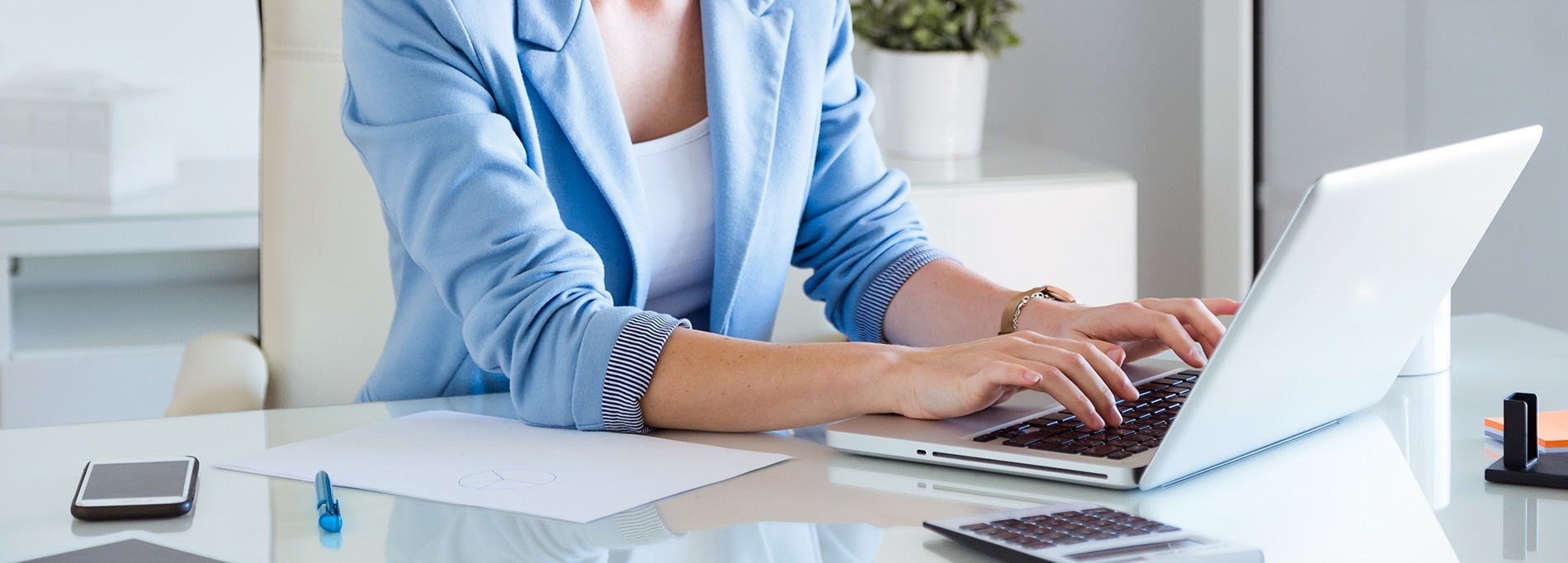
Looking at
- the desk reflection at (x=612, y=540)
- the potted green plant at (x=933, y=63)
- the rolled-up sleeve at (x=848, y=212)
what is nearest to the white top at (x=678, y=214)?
the rolled-up sleeve at (x=848, y=212)

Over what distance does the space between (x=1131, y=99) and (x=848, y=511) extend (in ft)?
6.39

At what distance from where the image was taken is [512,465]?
86cm

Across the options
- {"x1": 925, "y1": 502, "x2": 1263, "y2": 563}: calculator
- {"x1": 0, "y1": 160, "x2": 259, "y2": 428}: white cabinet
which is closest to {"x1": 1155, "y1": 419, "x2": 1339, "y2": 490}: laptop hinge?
{"x1": 925, "y1": 502, "x2": 1263, "y2": 563}: calculator

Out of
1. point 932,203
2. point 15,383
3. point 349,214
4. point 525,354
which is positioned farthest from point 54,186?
point 525,354

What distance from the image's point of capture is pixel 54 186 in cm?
216

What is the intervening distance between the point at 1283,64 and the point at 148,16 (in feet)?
5.97

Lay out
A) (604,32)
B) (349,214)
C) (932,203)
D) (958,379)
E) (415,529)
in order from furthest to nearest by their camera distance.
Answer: (932,203) → (349,214) → (604,32) → (958,379) → (415,529)

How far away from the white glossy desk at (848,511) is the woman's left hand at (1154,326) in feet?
0.34

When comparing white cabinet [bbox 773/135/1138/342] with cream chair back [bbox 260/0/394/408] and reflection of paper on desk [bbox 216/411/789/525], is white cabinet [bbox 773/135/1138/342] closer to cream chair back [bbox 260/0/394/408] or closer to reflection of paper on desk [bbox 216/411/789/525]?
cream chair back [bbox 260/0/394/408]

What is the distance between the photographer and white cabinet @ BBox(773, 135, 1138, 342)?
201 cm

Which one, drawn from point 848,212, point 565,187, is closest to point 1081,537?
point 565,187

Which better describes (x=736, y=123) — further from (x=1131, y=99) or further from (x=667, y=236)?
(x=1131, y=99)

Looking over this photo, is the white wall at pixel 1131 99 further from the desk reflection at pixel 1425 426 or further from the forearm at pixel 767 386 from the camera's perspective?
the forearm at pixel 767 386

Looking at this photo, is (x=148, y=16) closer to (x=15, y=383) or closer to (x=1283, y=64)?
(x=15, y=383)
